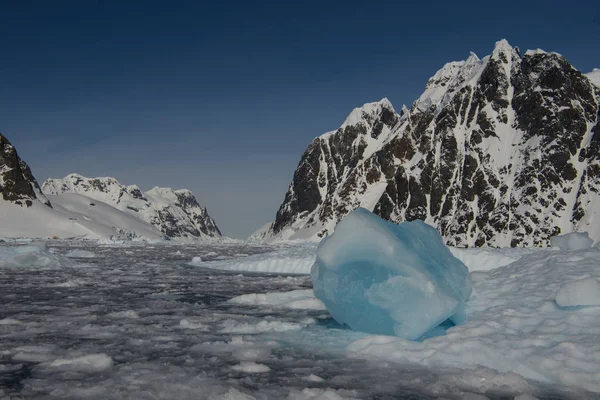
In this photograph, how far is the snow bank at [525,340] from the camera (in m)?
6.78

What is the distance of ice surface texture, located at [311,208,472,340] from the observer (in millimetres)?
8828

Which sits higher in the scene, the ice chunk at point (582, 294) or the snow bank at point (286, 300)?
the ice chunk at point (582, 294)

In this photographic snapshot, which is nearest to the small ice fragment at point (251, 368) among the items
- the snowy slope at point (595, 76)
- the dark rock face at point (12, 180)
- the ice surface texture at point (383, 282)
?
the ice surface texture at point (383, 282)

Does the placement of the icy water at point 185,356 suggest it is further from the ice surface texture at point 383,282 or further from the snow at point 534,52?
the snow at point 534,52

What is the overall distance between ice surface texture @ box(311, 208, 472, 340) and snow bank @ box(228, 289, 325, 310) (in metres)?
2.90

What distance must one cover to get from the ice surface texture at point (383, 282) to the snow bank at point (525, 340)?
0.49 m

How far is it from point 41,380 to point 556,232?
124120 millimetres

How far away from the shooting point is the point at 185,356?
299 inches

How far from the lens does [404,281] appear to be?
898cm

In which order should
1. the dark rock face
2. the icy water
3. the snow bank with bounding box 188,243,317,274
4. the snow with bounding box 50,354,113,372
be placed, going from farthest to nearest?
the dark rock face → the snow bank with bounding box 188,243,317,274 → the snow with bounding box 50,354,113,372 → the icy water

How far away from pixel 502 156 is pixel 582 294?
439 feet

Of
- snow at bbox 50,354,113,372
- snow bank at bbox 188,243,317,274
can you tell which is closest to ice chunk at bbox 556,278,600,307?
snow at bbox 50,354,113,372

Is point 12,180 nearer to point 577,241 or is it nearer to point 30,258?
point 30,258

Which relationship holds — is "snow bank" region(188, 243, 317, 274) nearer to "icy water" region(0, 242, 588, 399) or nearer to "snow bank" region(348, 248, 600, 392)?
"icy water" region(0, 242, 588, 399)
